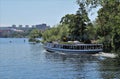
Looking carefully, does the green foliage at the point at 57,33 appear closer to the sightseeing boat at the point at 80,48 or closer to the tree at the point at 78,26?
the tree at the point at 78,26

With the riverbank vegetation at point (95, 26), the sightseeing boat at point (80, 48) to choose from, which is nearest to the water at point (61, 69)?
the riverbank vegetation at point (95, 26)

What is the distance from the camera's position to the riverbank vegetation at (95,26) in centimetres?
5725

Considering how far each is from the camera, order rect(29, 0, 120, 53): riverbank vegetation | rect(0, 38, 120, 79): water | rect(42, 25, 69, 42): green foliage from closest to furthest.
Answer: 1. rect(0, 38, 120, 79): water
2. rect(29, 0, 120, 53): riverbank vegetation
3. rect(42, 25, 69, 42): green foliage

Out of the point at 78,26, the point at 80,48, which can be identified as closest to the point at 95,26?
the point at 78,26

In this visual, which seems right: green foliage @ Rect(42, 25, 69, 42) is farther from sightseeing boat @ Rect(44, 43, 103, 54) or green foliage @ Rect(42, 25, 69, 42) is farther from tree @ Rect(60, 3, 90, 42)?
sightseeing boat @ Rect(44, 43, 103, 54)

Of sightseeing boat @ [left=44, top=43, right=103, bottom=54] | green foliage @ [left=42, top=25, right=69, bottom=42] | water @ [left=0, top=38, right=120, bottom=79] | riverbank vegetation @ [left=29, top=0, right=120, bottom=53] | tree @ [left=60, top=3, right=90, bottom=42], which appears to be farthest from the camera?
green foliage @ [left=42, top=25, right=69, bottom=42]

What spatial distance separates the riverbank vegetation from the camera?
188 ft

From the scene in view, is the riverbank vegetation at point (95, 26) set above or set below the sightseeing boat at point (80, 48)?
above

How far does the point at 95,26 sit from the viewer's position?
111 metres

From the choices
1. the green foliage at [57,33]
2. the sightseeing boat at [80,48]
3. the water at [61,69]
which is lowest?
the water at [61,69]

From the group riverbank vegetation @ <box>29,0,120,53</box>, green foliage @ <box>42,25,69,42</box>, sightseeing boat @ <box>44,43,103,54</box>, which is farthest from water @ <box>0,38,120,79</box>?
green foliage @ <box>42,25,69,42</box>

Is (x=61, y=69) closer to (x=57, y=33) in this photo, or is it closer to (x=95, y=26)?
(x=95, y=26)

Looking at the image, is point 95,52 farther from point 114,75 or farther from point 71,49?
point 114,75

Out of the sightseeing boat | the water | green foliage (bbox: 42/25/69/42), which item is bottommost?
the water
